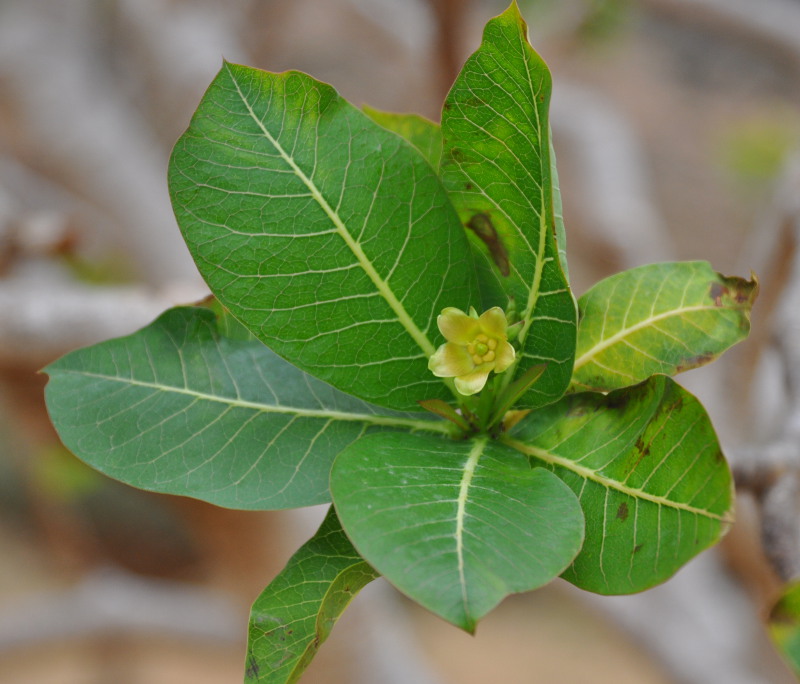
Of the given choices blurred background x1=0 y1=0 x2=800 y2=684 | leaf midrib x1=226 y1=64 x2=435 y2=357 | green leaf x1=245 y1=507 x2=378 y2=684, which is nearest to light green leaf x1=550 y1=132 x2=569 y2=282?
leaf midrib x1=226 y1=64 x2=435 y2=357

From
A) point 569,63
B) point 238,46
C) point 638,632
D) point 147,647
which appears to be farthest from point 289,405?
point 569,63

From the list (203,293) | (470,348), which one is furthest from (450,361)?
(203,293)

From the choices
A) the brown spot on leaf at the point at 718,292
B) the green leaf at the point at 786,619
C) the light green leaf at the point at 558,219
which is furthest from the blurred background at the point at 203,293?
the light green leaf at the point at 558,219

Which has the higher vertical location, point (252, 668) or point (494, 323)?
point (494, 323)

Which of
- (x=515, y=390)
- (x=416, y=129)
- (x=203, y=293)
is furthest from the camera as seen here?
→ (x=203, y=293)

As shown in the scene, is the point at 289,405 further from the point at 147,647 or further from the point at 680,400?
the point at 147,647

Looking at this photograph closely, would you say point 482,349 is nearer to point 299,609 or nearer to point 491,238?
point 491,238

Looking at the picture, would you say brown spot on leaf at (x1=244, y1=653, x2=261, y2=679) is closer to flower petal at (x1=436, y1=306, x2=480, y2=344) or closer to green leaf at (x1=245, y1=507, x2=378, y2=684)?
green leaf at (x1=245, y1=507, x2=378, y2=684)
